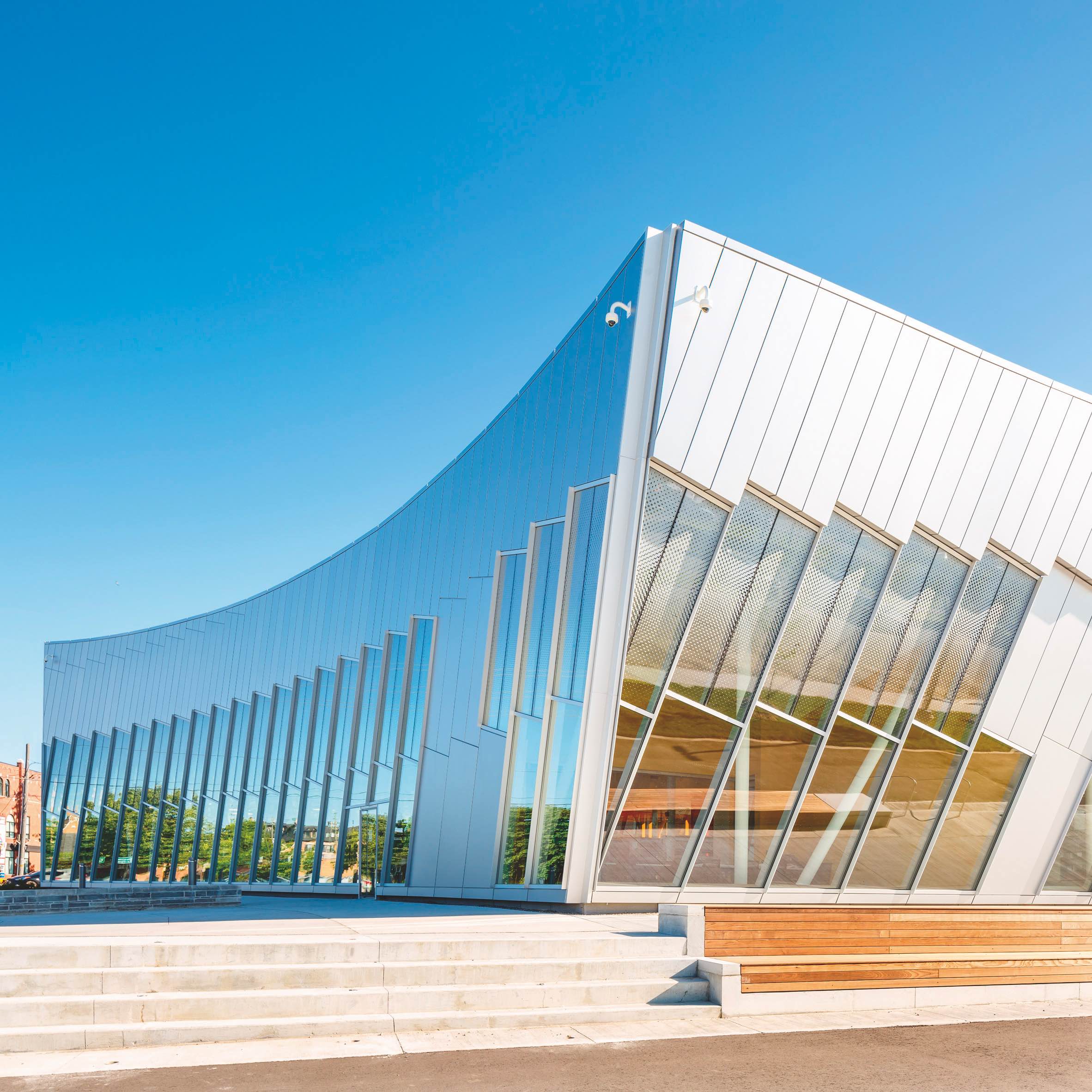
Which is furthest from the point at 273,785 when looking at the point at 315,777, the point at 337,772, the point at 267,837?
the point at 337,772

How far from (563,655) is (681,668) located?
1.75 metres

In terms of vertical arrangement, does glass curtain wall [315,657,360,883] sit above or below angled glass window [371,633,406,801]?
below

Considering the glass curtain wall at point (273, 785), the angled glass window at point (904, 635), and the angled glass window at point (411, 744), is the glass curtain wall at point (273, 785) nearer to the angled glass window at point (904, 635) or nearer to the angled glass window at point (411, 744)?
the angled glass window at point (411, 744)

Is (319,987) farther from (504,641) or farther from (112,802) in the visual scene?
(112,802)

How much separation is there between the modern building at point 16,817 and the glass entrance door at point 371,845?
4779 centimetres

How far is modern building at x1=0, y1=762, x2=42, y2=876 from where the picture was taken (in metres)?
70.2

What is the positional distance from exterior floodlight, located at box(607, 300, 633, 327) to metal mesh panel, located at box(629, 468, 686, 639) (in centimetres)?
221

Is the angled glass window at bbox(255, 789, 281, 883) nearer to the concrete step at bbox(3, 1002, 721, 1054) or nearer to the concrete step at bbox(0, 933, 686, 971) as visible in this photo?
the concrete step at bbox(0, 933, 686, 971)

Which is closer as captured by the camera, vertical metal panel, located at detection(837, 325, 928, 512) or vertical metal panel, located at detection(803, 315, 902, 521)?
vertical metal panel, located at detection(803, 315, 902, 521)

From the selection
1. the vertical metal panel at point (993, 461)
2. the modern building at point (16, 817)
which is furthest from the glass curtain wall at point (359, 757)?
the modern building at point (16, 817)

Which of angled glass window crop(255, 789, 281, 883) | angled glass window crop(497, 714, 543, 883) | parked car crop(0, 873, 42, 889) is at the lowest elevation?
parked car crop(0, 873, 42, 889)

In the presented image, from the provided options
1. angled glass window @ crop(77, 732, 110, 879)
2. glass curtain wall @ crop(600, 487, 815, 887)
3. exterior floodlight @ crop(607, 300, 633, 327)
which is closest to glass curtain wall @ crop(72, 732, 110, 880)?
angled glass window @ crop(77, 732, 110, 879)

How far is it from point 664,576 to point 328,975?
7144 mm

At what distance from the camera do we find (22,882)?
3766 centimetres
